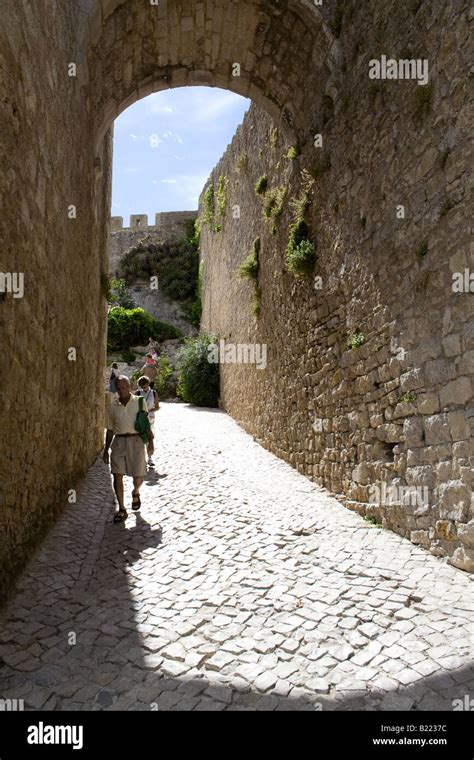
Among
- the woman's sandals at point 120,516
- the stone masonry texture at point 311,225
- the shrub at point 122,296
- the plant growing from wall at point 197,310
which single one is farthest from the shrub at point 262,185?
the shrub at point 122,296

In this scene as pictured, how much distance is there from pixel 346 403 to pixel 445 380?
2.02m

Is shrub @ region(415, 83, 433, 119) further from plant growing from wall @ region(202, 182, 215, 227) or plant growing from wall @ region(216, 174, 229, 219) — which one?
plant growing from wall @ region(202, 182, 215, 227)

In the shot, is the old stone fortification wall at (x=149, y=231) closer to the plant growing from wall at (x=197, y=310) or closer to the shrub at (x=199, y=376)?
the plant growing from wall at (x=197, y=310)

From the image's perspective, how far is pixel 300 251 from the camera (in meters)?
7.20

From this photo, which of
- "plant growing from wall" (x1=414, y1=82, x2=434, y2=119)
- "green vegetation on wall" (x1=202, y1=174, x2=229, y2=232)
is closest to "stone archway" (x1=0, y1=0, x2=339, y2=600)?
"plant growing from wall" (x1=414, y1=82, x2=434, y2=119)

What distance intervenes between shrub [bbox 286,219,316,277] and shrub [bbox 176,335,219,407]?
10.3 m

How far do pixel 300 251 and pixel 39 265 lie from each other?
4042 mm

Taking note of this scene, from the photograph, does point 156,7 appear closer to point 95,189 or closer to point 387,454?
point 95,189

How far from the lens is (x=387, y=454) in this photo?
4824 mm

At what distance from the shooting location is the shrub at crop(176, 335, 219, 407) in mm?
17719

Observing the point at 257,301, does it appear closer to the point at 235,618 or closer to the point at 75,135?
the point at 75,135

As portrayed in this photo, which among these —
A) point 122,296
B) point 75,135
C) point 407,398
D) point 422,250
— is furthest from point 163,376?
point 422,250

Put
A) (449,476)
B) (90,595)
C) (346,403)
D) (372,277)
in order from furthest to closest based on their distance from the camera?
1. (346,403)
2. (372,277)
3. (449,476)
4. (90,595)
